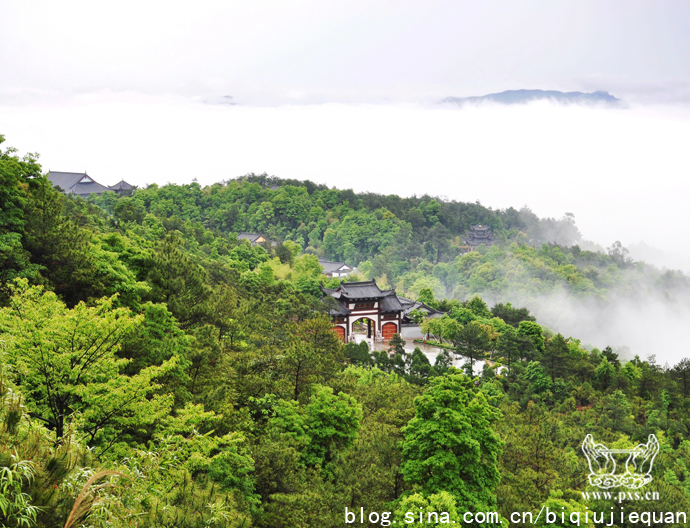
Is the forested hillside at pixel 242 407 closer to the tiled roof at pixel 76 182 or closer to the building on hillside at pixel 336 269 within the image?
the building on hillside at pixel 336 269

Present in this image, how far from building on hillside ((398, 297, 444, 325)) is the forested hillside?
598 cm

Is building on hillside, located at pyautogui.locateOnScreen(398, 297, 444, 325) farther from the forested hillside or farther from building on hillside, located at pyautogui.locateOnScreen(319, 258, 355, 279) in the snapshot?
building on hillside, located at pyautogui.locateOnScreen(319, 258, 355, 279)

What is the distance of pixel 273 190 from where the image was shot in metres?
72.0

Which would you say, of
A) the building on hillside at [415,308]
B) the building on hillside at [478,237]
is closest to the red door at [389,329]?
the building on hillside at [415,308]

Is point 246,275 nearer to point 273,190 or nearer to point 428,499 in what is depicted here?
point 428,499

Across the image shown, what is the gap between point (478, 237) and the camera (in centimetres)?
7306

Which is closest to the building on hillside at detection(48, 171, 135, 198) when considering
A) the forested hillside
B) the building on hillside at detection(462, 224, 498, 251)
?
the forested hillside

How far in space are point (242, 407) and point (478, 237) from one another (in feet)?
212

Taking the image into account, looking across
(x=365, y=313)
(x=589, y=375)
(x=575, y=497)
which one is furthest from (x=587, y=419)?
(x=365, y=313)

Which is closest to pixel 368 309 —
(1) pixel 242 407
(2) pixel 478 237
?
(1) pixel 242 407

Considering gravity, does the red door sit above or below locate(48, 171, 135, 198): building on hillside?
below

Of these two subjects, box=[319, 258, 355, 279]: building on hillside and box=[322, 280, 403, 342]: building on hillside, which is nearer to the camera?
box=[322, 280, 403, 342]: building on hillside

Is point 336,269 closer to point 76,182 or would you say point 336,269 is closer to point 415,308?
point 415,308

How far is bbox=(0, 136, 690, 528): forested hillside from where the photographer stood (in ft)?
19.7
